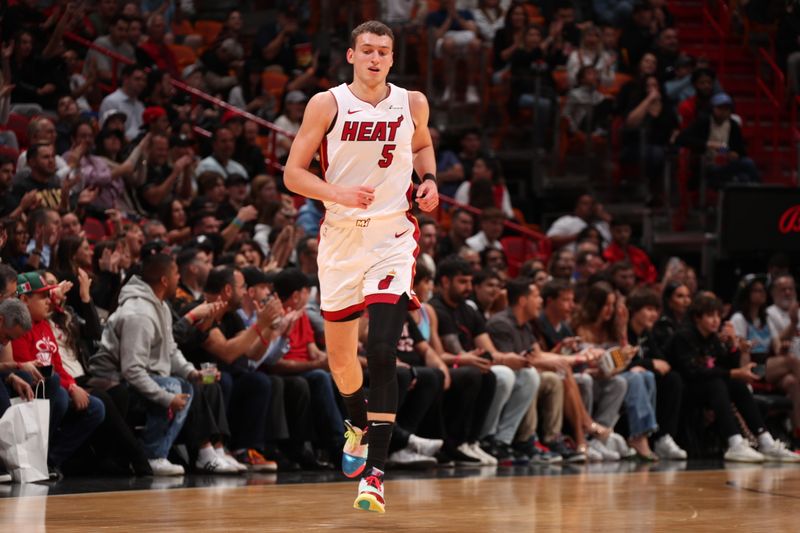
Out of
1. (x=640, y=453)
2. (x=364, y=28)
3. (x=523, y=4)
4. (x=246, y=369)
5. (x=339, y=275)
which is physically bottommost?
(x=640, y=453)

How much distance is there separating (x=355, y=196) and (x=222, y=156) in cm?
751

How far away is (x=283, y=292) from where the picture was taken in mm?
9594

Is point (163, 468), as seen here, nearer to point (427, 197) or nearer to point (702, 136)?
point (427, 197)

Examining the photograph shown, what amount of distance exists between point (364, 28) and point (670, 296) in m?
6.76

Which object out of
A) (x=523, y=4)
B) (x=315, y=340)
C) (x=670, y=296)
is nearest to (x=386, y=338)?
(x=315, y=340)

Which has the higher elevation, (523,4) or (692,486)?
(523,4)

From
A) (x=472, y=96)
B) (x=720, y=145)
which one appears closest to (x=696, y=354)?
(x=720, y=145)

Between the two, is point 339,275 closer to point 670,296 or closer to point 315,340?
point 315,340

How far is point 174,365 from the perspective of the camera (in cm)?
902

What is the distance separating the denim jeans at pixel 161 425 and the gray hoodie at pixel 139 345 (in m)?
0.09

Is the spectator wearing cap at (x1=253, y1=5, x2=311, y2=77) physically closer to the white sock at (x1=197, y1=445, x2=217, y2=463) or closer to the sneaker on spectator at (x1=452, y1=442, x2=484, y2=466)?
the sneaker on spectator at (x1=452, y1=442, x2=484, y2=466)

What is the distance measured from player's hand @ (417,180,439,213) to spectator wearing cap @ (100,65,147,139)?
296 inches

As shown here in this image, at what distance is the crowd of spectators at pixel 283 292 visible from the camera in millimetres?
8820

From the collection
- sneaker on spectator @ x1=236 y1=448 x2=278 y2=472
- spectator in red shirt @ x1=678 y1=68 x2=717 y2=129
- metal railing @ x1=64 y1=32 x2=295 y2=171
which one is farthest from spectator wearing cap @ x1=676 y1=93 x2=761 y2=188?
sneaker on spectator @ x1=236 y1=448 x2=278 y2=472
